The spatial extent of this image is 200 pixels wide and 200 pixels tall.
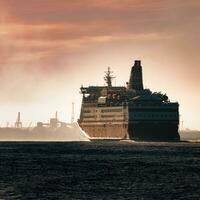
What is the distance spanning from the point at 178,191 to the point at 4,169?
41.6 meters

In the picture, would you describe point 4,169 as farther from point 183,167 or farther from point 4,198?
point 4,198

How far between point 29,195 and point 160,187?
16.4 m

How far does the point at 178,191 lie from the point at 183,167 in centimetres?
4068

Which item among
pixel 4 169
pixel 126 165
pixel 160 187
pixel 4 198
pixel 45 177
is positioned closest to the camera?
pixel 4 198

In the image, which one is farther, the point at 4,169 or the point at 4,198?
the point at 4,169

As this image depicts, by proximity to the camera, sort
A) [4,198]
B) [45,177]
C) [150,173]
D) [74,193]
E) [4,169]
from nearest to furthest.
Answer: [4,198] < [74,193] < [45,177] < [150,173] < [4,169]

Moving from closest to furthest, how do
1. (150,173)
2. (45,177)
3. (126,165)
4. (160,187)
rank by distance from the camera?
(160,187), (45,177), (150,173), (126,165)

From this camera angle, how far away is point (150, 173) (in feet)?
357

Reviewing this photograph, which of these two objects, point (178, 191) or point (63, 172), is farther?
point (63, 172)

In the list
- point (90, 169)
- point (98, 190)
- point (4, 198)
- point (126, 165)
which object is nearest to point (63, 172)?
point (90, 169)

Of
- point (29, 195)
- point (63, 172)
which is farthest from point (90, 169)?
point (29, 195)

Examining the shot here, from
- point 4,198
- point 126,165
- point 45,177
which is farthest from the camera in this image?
point 126,165

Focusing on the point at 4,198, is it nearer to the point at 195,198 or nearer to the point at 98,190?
the point at 98,190

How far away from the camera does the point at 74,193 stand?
3179 inches
